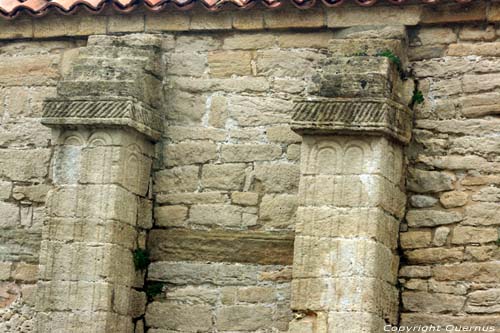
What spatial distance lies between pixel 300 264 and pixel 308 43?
76.4 inches

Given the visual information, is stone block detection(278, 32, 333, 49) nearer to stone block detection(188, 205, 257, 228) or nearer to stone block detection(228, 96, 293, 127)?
stone block detection(228, 96, 293, 127)

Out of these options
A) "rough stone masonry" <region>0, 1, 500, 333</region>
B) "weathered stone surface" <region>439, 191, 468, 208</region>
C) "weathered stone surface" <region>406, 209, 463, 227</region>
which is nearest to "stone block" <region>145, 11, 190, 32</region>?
"rough stone masonry" <region>0, 1, 500, 333</region>

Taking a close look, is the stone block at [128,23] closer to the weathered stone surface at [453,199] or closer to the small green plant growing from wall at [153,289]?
the small green plant growing from wall at [153,289]

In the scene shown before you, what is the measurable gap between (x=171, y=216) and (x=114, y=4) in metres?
1.74

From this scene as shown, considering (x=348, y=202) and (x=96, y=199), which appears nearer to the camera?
(x=348, y=202)

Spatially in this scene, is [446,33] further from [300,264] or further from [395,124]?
[300,264]

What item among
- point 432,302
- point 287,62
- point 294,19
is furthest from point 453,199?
point 294,19

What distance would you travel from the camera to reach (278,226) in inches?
406

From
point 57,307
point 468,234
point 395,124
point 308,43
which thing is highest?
point 308,43

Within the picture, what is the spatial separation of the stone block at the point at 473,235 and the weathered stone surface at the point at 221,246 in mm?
1241

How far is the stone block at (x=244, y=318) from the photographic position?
10188mm

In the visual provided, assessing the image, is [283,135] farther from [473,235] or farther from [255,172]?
[473,235]

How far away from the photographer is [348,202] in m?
9.51

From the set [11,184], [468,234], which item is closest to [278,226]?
[468,234]
